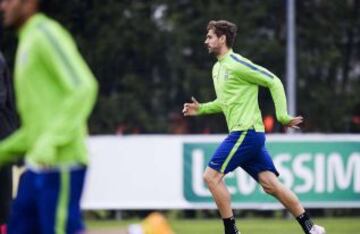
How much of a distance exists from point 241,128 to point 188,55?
14.0m

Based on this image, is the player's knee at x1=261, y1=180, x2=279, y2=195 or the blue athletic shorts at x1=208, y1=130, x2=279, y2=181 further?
the player's knee at x1=261, y1=180, x2=279, y2=195

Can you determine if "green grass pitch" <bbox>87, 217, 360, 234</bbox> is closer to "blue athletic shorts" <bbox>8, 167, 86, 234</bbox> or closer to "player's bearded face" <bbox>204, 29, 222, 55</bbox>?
"player's bearded face" <bbox>204, 29, 222, 55</bbox>

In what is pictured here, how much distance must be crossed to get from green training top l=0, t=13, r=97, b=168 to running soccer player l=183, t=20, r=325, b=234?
4.77m

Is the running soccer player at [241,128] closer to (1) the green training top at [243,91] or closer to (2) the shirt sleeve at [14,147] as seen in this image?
(1) the green training top at [243,91]

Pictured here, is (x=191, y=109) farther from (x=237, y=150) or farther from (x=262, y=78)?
(x=262, y=78)

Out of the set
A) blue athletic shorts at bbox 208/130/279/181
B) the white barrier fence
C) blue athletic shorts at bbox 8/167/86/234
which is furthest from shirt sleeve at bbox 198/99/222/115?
the white barrier fence

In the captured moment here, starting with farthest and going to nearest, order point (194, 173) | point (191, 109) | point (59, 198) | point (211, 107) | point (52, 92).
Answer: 1. point (194, 173)
2. point (191, 109)
3. point (211, 107)
4. point (59, 198)
5. point (52, 92)

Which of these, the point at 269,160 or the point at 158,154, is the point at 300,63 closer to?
the point at 158,154

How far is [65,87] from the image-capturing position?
6113mm

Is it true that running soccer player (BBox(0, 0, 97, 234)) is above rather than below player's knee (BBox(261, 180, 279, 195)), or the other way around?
above

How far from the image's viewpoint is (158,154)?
18.0 meters

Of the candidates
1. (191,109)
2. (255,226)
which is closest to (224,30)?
(191,109)

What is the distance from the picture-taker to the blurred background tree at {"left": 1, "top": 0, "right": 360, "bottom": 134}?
24.3 m

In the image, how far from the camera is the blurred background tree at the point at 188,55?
24.3 m
